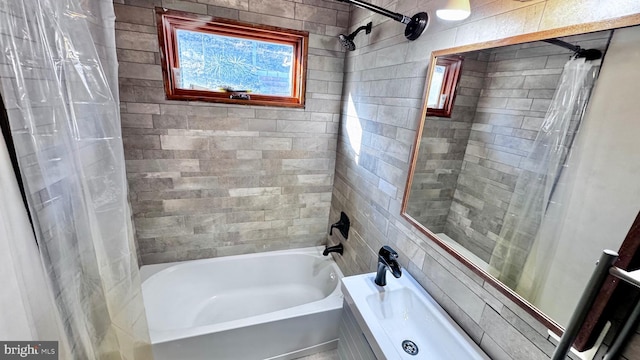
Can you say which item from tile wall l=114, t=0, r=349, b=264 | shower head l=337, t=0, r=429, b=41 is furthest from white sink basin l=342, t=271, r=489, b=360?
shower head l=337, t=0, r=429, b=41

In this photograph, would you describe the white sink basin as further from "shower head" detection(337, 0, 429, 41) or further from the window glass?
the window glass

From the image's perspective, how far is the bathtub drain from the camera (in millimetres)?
1021

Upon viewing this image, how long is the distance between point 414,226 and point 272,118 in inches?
53.0

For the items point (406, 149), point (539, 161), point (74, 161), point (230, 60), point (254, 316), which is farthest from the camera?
point (230, 60)

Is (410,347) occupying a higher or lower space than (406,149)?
lower

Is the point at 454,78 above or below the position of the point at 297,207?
above

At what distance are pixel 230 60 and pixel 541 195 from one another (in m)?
1.99

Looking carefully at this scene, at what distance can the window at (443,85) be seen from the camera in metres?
1.08

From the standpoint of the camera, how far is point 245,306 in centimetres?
212

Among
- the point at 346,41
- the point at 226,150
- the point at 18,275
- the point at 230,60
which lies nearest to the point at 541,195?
the point at 346,41

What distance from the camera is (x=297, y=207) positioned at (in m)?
2.28

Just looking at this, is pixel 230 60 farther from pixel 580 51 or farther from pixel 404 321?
pixel 404 321

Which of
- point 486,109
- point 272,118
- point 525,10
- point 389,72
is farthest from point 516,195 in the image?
point 272,118

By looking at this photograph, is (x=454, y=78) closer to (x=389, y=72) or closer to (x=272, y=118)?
(x=389, y=72)
